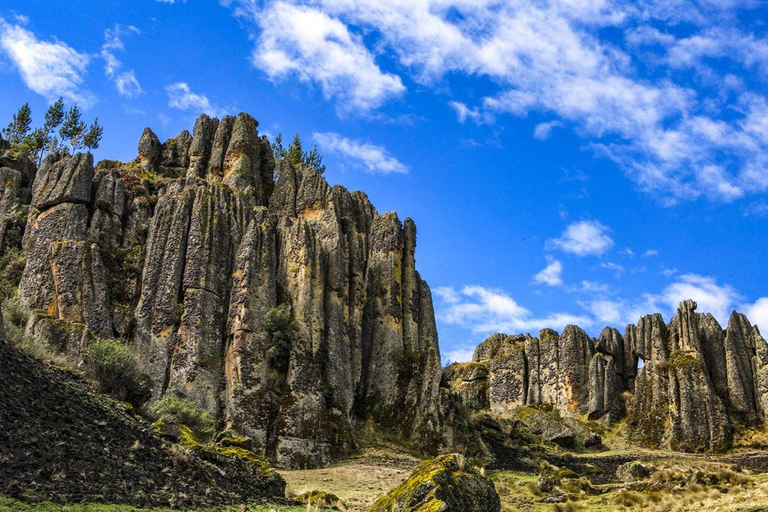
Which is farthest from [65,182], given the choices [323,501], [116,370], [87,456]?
[87,456]

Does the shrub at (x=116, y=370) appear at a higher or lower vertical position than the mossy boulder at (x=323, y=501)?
higher

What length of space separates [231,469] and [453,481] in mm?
10606

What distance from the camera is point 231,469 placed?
1238 inches

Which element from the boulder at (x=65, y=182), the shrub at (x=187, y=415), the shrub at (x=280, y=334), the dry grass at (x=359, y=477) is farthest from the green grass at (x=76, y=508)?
the boulder at (x=65, y=182)

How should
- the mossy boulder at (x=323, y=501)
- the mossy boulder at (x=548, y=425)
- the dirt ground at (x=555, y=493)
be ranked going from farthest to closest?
the mossy boulder at (x=548, y=425)
the dirt ground at (x=555, y=493)
the mossy boulder at (x=323, y=501)

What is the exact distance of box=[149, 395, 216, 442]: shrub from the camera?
156ft

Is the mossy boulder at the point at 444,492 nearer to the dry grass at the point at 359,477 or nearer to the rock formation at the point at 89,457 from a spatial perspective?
the rock formation at the point at 89,457

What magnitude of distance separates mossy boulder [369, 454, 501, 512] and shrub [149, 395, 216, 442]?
2427 centimetres

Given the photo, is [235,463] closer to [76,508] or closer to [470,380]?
[76,508]

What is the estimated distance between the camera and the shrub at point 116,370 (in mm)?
47594

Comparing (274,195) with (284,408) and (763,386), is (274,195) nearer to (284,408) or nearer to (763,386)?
(284,408)

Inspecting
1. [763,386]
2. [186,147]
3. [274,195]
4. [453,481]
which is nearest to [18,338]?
[453,481]

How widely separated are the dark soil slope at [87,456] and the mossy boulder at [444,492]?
20.5ft

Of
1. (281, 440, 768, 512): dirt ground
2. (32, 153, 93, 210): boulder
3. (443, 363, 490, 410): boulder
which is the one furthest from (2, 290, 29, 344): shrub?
(443, 363, 490, 410): boulder
